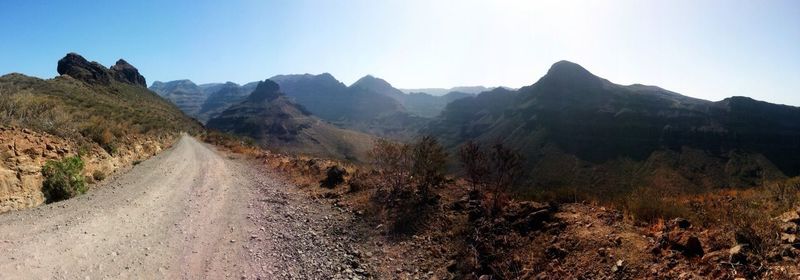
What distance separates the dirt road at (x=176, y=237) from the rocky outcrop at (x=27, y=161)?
2.38 feet

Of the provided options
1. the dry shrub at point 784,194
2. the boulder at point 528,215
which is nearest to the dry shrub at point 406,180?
the boulder at point 528,215

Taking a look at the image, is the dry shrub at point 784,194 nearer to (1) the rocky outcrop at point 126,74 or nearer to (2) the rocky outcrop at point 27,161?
(2) the rocky outcrop at point 27,161

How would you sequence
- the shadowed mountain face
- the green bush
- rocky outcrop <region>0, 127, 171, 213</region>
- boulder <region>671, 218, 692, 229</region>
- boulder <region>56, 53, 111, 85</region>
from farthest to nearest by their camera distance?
the shadowed mountain face
boulder <region>56, 53, 111, 85</region>
the green bush
rocky outcrop <region>0, 127, 171, 213</region>
boulder <region>671, 218, 692, 229</region>

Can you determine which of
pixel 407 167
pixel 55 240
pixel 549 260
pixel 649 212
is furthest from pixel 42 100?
pixel 649 212

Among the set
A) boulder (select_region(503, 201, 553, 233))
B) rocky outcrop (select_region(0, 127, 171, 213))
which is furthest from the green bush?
boulder (select_region(503, 201, 553, 233))

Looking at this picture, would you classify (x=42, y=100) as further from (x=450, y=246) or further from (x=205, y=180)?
(x=450, y=246)

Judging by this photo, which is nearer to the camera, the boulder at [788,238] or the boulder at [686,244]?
the boulder at [788,238]

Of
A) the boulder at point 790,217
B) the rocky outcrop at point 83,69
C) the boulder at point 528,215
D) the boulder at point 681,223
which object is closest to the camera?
the boulder at point 790,217

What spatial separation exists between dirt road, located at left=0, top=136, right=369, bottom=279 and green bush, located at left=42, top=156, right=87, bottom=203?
46 centimetres

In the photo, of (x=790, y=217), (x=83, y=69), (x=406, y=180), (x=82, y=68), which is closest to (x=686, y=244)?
(x=790, y=217)

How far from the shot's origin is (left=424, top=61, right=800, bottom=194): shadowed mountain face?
355 feet

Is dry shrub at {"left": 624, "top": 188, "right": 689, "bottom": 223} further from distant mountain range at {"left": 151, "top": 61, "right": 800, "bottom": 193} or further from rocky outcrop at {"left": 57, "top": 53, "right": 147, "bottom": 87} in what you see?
rocky outcrop at {"left": 57, "top": 53, "right": 147, "bottom": 87}

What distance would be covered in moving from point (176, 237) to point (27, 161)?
22.5 ft

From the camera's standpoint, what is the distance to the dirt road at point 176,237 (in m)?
7.54
